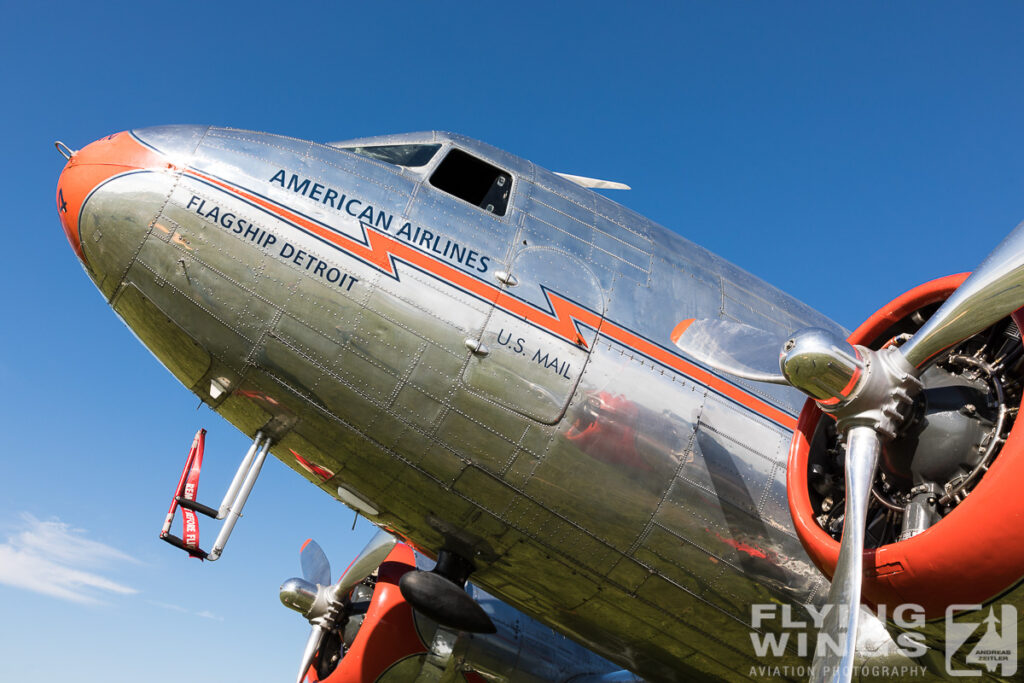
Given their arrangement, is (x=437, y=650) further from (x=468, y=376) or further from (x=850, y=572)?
(x=850, y=572)

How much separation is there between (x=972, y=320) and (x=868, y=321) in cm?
122

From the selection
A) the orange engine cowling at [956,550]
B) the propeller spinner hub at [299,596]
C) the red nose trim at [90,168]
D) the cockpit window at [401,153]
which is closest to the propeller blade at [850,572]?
the orange engine cowling at [956,550]

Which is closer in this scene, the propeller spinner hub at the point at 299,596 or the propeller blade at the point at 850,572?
the propeller blade at the point at 850,572

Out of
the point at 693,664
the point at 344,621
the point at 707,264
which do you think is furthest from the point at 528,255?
the point at 344,621

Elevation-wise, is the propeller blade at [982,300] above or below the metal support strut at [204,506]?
above

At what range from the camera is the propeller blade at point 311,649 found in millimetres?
11850

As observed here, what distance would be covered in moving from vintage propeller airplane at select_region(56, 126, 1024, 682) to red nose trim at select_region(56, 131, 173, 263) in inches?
1.0

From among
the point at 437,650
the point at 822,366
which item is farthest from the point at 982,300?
the point at 437,650

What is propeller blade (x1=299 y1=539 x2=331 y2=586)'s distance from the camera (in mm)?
13031

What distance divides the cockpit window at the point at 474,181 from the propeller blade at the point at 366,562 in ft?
18.2

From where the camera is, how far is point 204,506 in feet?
23.2

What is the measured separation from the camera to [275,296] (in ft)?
23.0

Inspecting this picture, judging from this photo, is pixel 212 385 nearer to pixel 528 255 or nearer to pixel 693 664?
pixel 528 255

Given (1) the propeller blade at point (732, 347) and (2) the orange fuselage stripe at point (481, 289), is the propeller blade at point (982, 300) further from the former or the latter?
(2) the orange fuselage stripe at point (481, 289)
